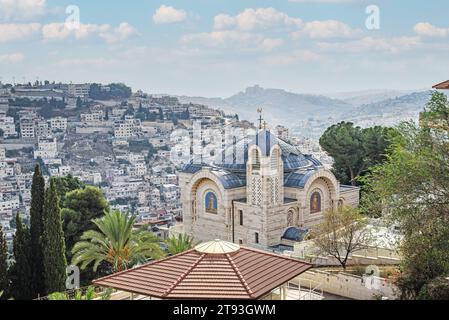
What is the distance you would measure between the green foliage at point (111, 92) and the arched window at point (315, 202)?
150108 millimetres

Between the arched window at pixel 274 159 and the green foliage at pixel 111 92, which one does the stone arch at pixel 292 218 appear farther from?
the green foliage at pixel 111 92

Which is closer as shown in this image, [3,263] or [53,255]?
[3,263]

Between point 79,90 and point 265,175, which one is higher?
point 79,90

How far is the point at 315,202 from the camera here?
31.0m

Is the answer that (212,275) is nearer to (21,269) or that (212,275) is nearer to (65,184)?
(21,269)

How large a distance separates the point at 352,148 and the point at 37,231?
25034 mm

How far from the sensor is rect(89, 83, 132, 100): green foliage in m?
175

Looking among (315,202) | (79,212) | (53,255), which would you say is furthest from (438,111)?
(79,212)

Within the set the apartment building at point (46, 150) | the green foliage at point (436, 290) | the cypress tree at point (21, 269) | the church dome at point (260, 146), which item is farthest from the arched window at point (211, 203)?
the apartment building at point (46, 150)

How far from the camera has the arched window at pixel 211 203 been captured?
30.5 m

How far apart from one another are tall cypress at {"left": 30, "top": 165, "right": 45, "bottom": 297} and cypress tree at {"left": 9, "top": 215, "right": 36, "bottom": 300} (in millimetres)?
171
